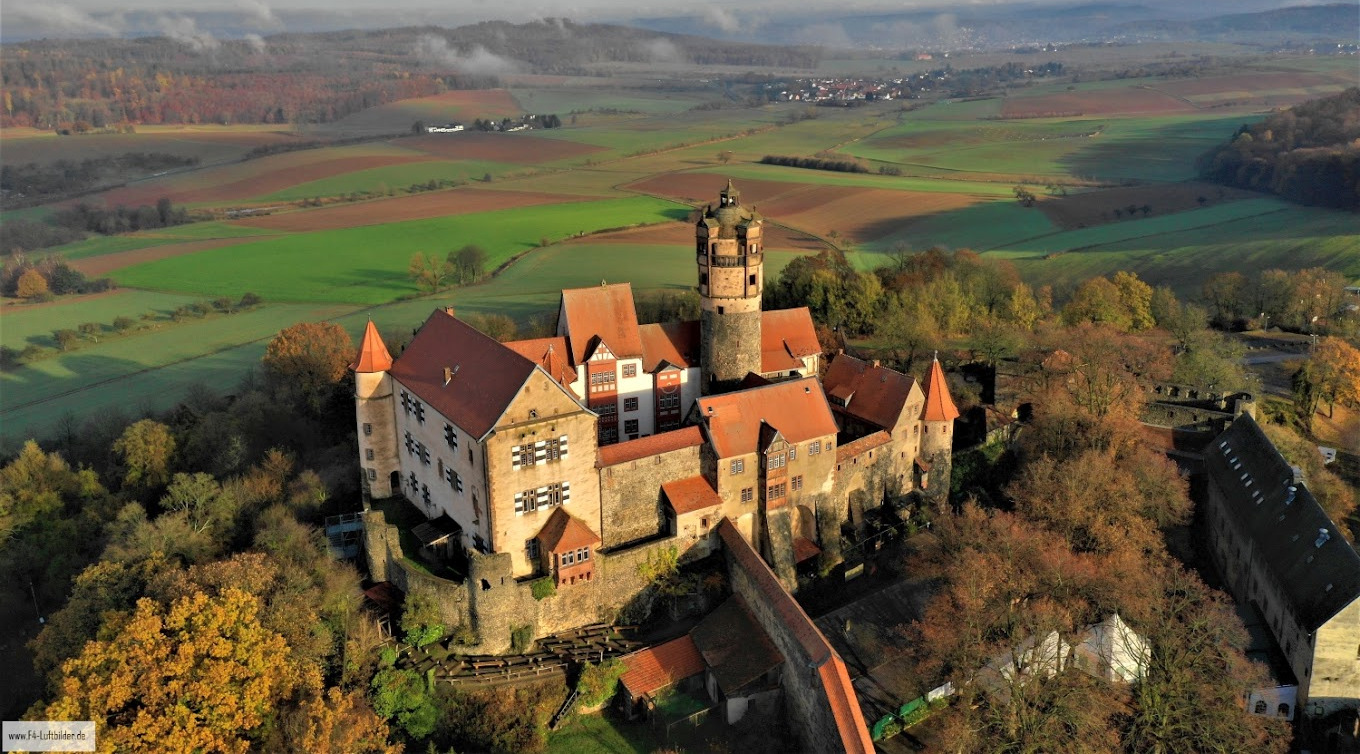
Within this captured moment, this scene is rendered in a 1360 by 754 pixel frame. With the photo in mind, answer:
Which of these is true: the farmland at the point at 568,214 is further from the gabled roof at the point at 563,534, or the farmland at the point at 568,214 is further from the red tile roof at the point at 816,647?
the red tile roof at the point at 816,647

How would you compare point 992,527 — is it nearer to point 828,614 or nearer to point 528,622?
point 828,614

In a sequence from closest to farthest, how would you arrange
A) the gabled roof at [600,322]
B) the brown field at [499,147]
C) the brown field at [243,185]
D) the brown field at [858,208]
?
the gabled roof at [600,322], the brown field at [858,208], the brown field at [243,185], the brown field at [499,147]

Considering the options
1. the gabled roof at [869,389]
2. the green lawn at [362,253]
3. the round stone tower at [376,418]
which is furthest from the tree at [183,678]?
the green lawn at [362,253]

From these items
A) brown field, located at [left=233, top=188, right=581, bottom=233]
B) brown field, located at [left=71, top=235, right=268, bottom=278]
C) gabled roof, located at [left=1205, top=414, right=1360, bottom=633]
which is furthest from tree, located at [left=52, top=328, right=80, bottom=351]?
gabled roof, located at [left=1205, top=414, right=1360, bottom=633]

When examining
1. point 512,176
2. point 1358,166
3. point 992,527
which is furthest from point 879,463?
point 512,176

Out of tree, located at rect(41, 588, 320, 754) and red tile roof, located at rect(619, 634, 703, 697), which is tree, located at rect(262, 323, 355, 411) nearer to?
tree, located at rect(41, 588, 320, 754)

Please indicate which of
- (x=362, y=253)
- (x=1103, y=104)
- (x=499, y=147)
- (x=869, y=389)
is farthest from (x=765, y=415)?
(x=1103, y=104)
